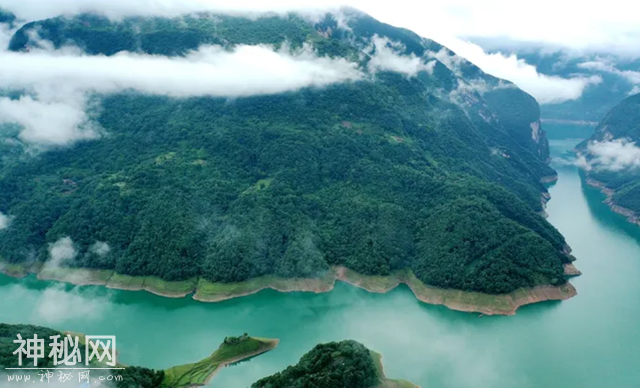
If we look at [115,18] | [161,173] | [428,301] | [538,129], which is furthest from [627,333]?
[115,18]

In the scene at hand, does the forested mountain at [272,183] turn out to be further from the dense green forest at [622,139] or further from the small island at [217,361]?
the dense green forest at [622,139]

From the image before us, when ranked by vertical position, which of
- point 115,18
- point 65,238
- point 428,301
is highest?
point 115,18

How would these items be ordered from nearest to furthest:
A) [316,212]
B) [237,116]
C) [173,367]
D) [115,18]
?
1. [173,367]
2. [316,212]
3. [237,116]
4. [115,18]

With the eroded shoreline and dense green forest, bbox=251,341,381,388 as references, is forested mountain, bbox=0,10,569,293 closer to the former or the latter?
the eroded shoreline

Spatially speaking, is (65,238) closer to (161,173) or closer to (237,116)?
(161,173)

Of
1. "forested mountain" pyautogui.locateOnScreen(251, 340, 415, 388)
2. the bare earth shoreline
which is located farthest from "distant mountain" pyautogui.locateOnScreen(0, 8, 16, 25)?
"forested mountain" pyautogui.locateOnScreen(251, 340, 415, 388)

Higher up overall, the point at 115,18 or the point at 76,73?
the point at 115,18

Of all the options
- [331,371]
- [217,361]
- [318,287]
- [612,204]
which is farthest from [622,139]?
[217,361]

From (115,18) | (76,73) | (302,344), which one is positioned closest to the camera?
(302,344)
